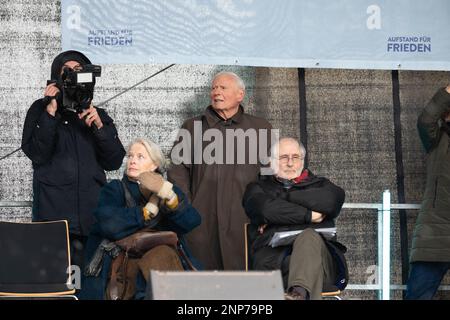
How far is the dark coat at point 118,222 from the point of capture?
6512 millimetres

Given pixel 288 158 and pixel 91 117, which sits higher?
pixel 91 117

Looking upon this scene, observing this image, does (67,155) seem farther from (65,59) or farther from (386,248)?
(386,248)

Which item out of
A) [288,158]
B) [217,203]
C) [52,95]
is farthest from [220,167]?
[52,95]

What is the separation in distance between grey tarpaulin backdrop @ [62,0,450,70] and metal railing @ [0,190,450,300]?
872 millimetres

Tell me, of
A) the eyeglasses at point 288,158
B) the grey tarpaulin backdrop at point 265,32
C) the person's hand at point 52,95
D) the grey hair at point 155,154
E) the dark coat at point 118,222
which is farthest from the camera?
the grey tarpaulin backdrop at point 265,32

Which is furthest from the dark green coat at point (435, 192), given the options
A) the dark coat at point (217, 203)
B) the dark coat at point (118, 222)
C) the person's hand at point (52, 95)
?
the person's hand at point (52, 95)

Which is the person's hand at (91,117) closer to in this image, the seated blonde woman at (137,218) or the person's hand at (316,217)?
the seated blonde woman at (137,218)

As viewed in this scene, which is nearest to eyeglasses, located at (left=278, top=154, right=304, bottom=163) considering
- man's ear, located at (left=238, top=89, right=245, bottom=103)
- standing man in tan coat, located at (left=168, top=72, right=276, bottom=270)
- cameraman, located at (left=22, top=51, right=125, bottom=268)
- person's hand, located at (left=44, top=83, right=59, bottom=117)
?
standing man in tan coat, located at (left=168, top=72, right=276, bottom=270)

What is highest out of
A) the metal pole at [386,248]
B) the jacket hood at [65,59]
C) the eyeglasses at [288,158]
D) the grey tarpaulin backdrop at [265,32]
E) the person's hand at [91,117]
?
the grey tarpaulin backdrop at [265,32]

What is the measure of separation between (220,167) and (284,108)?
1.04 metres

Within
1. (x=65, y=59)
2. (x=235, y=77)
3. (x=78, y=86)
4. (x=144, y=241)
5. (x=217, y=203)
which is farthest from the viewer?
(x=235, y=77)

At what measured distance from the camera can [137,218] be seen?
6.54 m

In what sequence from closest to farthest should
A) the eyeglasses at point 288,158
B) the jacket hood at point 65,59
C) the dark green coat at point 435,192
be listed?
the eyeglasses at point 288,158 → the jacket hood at point 65,59 → the dark green coat at point 435,192

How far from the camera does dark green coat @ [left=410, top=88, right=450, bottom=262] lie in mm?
7699
